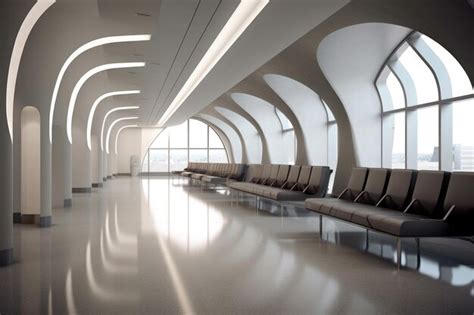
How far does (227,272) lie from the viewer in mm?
4996

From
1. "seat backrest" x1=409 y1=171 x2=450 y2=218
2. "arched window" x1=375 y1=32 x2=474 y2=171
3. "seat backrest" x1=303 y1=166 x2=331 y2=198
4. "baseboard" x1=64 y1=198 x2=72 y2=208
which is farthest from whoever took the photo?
"baseboard" x1=64 y1=198 x2=72 y2=208

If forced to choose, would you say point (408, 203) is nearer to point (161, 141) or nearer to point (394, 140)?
point (394, 140)

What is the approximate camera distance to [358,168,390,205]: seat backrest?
722 centimetres

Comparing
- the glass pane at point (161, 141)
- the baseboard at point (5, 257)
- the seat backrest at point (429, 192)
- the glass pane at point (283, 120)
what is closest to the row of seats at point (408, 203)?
the seat backrest at point (429, 192)

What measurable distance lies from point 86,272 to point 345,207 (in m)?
3.41

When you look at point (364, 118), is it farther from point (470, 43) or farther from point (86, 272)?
point (86, 272)

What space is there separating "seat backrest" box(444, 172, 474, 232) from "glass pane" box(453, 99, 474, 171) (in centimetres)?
467

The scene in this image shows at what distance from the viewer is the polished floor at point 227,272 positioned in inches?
152

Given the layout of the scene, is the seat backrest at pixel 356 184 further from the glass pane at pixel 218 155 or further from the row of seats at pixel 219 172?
the glass pane at pixel 218 155

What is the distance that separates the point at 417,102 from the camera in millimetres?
11758

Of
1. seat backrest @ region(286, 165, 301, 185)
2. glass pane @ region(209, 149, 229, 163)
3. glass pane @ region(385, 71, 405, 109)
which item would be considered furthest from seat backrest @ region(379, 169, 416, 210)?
glass pane @ region(209, 149, 229, 163)

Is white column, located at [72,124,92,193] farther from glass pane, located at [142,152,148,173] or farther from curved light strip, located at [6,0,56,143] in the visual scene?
glass pane, located at [142,152,148,173]

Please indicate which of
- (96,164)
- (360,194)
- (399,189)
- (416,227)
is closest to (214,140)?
(96,164)

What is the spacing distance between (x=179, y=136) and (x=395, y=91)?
25.7m
